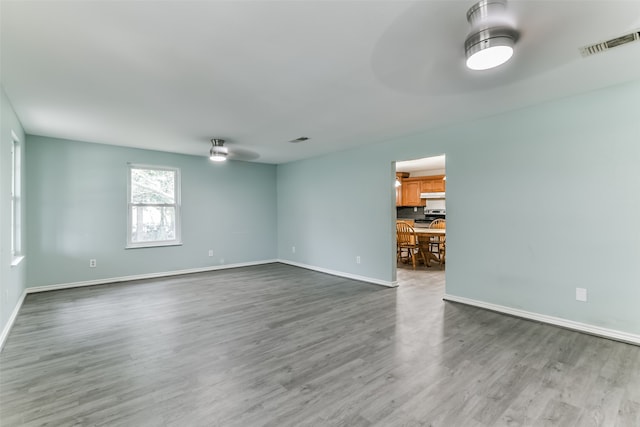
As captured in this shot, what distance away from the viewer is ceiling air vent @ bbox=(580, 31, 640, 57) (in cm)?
203

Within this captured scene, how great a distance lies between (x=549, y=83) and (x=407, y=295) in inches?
118

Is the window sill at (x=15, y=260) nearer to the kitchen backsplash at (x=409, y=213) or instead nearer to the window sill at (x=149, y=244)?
the window sill at (x=149, y=244)

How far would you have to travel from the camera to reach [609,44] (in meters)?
2.12

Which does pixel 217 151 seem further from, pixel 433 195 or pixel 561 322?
pixel 433 195

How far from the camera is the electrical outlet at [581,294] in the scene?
303 cm

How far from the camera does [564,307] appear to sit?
3146 millimetres

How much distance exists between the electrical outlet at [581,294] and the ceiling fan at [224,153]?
4.82 metres

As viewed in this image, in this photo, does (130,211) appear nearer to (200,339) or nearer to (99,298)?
(99,298)

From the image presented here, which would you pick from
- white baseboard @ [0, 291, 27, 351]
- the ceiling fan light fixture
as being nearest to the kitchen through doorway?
the ceiling fan light fixture

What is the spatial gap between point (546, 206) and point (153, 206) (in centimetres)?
615

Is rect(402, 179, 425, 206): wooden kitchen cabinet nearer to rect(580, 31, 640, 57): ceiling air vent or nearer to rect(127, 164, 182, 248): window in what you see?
rect(127, 164, 182, 248): window

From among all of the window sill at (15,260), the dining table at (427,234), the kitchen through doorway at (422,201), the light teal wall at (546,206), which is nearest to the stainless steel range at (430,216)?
the kitchen through doorway at (422,201)

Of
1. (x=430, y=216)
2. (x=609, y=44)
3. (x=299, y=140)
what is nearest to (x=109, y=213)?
(x=299, y=140)

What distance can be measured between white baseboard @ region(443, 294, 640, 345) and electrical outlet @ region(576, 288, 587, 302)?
0.80ft
